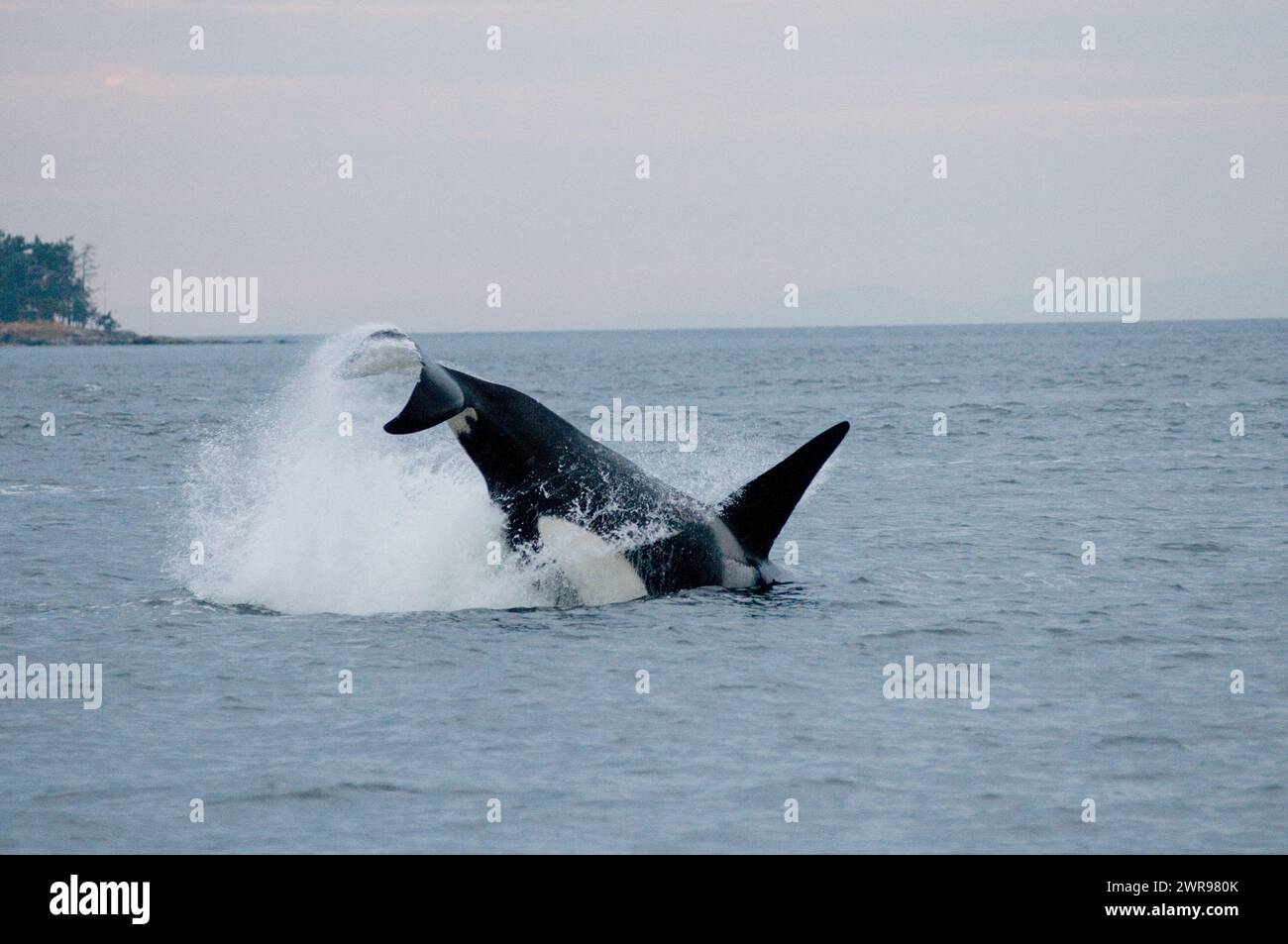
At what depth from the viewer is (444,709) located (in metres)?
14.4

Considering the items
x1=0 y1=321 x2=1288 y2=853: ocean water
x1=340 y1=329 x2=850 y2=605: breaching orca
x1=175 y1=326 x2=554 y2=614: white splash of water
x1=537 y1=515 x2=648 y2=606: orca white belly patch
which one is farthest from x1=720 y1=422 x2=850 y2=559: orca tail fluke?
x1=175 y1=326 x2=554 y2=614: white splash of water

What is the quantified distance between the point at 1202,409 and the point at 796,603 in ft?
152

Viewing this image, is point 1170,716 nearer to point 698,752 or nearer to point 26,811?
point 698,752

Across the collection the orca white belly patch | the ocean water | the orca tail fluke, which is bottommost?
the ocean water

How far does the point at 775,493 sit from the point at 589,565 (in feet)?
7.42

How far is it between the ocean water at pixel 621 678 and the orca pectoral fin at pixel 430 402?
6.39 feet

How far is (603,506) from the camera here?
17672 millimetres

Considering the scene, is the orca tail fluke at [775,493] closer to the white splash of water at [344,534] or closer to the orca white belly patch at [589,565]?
the orca white belly patch at [589,565]

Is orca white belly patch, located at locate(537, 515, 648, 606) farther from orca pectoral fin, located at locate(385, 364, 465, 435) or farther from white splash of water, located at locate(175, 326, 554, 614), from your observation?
orca pectoral fin, located at locate(385, 364, 465, 435)

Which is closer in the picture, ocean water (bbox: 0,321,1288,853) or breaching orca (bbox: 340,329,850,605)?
ocean water (bbox: 0,321,1288,853)

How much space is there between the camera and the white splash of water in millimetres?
18484

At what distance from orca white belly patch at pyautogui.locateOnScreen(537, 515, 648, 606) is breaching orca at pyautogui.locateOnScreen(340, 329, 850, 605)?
0.04ft

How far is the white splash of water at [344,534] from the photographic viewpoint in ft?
60.6

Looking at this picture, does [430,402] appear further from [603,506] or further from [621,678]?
[621,678]
